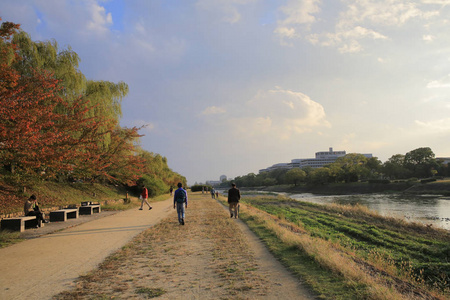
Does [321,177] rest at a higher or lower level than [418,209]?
higher

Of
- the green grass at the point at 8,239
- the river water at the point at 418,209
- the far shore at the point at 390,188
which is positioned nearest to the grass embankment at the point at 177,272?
the green grass at the point at 8,239

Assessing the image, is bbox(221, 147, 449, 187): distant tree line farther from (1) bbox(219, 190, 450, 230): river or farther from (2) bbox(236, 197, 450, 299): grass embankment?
(2) bbox(236, 197, 450, 299): grass embankment

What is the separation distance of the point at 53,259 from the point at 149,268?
247 cm

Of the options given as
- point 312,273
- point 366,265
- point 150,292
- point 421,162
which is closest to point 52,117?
point 150,292

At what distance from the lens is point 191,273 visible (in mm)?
5090

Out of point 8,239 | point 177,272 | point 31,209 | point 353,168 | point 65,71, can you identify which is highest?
point 65,71

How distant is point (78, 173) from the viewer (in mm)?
16344

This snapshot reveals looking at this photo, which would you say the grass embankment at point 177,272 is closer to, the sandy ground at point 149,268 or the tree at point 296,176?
the sandy ground at point 149,268

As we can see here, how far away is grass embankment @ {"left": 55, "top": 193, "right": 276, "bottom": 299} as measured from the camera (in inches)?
162

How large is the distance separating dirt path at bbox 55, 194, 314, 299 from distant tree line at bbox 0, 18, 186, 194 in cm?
493

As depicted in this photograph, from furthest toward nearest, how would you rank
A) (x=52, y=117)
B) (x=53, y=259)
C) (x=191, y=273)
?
(x=52, y=117) → (x=53, y=259) → (x=191, y=273)

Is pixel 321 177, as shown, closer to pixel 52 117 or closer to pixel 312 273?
pixel 52 117

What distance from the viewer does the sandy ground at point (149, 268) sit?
165 inches

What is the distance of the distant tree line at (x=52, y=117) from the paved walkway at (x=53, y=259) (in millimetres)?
2909
